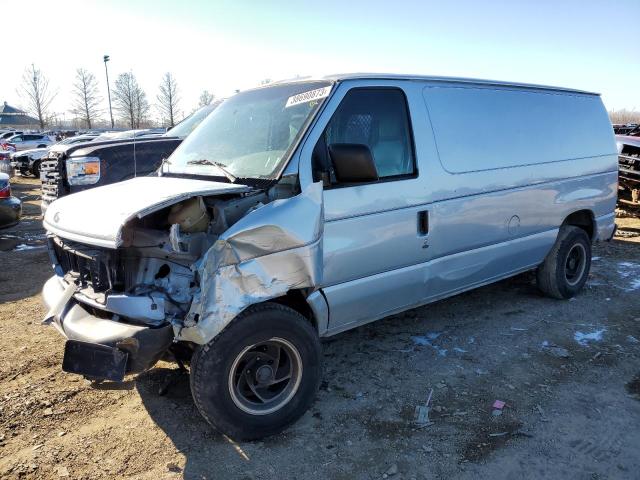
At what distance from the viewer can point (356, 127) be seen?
3514mm

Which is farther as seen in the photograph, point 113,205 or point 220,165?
point 220,165

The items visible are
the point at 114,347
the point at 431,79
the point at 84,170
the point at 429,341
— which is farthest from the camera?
the point at 84,170

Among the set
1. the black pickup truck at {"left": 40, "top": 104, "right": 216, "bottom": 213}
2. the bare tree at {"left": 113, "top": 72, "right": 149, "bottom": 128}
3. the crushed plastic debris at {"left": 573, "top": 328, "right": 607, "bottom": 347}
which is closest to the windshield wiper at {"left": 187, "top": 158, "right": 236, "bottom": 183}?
the black pickup truck at {"left": 40, "top": 104, "right": 216, "bottom": 213}

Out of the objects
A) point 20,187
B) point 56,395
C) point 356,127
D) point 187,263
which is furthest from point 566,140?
point 20,187

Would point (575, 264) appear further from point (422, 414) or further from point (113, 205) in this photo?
point (113, 205)

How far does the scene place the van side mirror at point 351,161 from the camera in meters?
3.15

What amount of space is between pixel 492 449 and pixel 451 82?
286 centimetres

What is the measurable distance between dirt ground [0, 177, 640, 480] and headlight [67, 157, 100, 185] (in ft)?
7.35

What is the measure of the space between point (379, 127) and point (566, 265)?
3214 mm

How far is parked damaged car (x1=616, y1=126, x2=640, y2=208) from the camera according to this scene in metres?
11.1

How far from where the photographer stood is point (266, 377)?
3096 millimetres

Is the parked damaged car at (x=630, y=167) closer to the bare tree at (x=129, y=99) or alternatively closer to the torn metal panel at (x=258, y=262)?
the torn metal panel at (x=258, y=262)

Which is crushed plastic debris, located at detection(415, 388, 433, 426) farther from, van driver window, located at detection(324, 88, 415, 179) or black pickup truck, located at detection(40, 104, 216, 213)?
black pickup truck, located at detection(40, 104, 216, 213)

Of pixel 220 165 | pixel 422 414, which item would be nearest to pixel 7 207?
pixel 220 165
